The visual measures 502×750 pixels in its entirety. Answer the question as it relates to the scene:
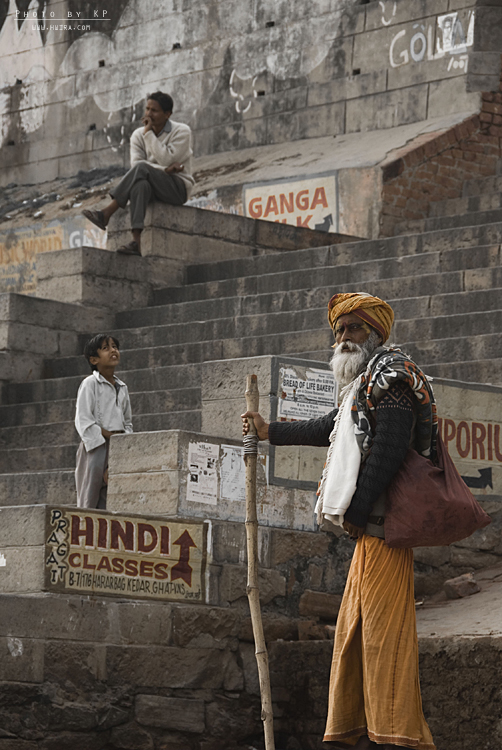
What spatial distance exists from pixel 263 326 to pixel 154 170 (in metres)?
2.79

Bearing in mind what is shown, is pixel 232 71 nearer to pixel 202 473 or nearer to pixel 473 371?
pixel 473 371

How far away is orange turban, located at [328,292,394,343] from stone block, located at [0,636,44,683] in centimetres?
316

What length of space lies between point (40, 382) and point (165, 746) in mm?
4679

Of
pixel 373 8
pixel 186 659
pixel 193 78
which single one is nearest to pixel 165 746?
pixel 186 659

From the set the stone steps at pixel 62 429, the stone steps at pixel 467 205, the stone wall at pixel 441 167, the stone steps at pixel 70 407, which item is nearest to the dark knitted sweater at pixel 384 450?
the stone steps at pixel 62 429

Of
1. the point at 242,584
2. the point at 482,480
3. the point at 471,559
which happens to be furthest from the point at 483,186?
the point at 242,584

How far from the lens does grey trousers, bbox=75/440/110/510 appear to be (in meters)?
9.34

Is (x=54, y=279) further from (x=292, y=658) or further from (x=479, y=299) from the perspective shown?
(x=292, y=658)

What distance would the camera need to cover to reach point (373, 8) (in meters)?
18.7

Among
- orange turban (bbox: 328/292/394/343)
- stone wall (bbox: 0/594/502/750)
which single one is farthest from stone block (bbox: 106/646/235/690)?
orange turban (bbox: 328/292/394/343)

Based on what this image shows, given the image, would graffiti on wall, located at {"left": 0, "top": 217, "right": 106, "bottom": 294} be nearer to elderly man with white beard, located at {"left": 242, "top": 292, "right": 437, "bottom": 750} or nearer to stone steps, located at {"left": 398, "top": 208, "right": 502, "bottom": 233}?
stone steps, located at {"left": 398, "top": 208, "right": 502, "bottom": 233}

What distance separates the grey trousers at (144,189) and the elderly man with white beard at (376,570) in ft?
28.0

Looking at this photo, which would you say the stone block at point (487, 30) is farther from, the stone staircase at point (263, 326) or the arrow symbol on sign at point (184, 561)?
the arrow symbol on sign at point (184, 561)

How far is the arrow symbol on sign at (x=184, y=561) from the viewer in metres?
8.80
